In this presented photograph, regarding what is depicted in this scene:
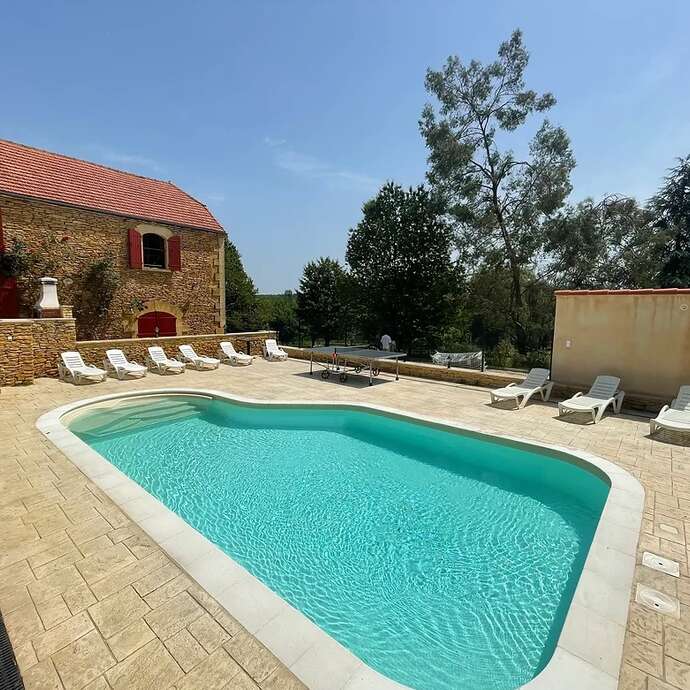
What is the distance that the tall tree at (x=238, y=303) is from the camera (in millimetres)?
33938

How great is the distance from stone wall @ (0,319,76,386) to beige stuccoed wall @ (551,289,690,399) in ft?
49.6

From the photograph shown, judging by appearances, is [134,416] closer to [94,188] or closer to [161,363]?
[161,363]

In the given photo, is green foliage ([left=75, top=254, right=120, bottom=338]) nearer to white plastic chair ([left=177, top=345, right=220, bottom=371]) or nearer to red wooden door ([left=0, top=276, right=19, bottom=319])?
red wooden door ([left=0, top=276, right=19, bottom=319])

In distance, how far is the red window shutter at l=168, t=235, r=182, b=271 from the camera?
1692cm

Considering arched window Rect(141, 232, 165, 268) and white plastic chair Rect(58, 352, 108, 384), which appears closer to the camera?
white plastic chair Rect(58, 352, 108, 384)

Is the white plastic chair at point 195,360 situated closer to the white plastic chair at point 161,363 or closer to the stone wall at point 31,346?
the white plastic chair at point 161,363

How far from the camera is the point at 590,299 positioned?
1006 cm

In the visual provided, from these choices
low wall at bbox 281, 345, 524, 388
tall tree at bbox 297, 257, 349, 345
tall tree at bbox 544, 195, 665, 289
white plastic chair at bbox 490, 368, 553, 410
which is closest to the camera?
white plastic chair at bbox 490, 368, 553, 410

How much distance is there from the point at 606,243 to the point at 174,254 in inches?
885

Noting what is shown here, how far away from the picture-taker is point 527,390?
9.73 metres

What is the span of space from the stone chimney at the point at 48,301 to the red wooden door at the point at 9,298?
0.72 metres

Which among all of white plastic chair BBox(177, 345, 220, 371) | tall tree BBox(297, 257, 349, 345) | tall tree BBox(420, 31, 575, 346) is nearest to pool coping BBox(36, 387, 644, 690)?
white plastic chair BBox(177, 345, 220, 371)

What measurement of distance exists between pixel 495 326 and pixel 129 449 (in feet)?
77.3

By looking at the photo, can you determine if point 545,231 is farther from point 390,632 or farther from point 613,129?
point 390,632
